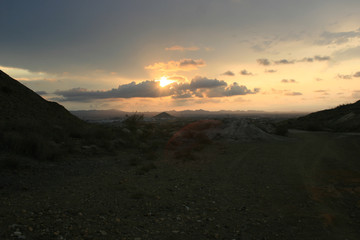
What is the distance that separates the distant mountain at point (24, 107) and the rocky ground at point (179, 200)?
18.5 ft

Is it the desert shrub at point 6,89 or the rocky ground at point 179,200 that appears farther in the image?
the desert shrub at point 6,89

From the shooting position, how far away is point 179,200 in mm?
6359

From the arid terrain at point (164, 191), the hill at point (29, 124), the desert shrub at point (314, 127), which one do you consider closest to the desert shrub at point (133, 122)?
the hill at point (29, 124)

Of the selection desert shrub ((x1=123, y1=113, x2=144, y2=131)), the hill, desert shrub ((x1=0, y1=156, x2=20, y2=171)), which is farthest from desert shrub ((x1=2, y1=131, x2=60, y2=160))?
desert shrub ((x1=123, y1=113, x2=144, y2=131))

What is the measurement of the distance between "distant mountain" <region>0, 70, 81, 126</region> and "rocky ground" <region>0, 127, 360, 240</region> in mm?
5648

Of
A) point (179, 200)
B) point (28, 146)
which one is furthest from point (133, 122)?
point (179, 200)

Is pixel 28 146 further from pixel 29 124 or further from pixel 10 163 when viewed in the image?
pixel 29 124

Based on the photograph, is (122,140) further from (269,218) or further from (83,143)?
(269,218)

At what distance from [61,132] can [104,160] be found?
159 inches

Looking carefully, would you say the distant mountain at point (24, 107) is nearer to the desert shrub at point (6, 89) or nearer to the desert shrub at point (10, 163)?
the desert shrub at point (6, 89)

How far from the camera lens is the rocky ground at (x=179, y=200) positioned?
14.8ft

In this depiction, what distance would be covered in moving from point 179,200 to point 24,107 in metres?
13.1

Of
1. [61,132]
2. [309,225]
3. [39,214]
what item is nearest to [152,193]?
[39,214]

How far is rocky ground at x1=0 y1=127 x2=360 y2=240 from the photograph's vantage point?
4516 millimetres
